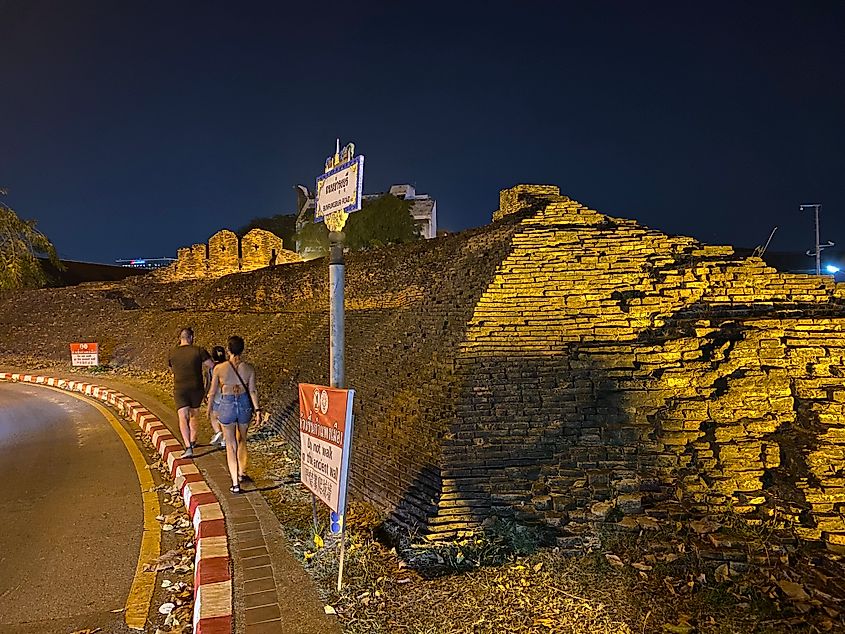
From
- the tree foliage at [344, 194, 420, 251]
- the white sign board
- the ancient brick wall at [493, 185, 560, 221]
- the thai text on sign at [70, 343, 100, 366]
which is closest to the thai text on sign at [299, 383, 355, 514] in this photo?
the white sign board

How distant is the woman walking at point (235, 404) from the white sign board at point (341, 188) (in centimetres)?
205

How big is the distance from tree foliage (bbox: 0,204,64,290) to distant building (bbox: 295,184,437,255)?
721 inches

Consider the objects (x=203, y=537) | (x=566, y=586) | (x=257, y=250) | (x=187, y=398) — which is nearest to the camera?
(x=566, y=586)

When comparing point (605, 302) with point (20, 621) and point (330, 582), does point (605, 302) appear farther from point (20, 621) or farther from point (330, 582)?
point (20, 621)

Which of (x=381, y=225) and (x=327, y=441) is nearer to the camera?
(x=327, y=441)

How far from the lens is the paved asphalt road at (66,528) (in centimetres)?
379

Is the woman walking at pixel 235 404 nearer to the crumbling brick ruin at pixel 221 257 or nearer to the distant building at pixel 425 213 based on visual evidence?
the crumbling brick ruin at pixel 221 257

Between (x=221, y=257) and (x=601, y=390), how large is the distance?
79.3 ft

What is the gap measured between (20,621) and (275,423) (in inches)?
206

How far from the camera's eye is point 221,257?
88.1 ft

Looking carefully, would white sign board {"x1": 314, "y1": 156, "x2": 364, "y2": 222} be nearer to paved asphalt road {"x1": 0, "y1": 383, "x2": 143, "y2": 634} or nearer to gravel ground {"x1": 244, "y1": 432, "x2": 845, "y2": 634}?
gravel ground {"x1": 244, "y1": 432, "x2": 845, "y2": 634}

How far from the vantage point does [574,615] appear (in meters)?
3.35

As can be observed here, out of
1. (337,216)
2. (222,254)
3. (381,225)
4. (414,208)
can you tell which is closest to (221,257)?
(222,254)

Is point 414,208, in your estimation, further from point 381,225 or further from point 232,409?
point 232,409
